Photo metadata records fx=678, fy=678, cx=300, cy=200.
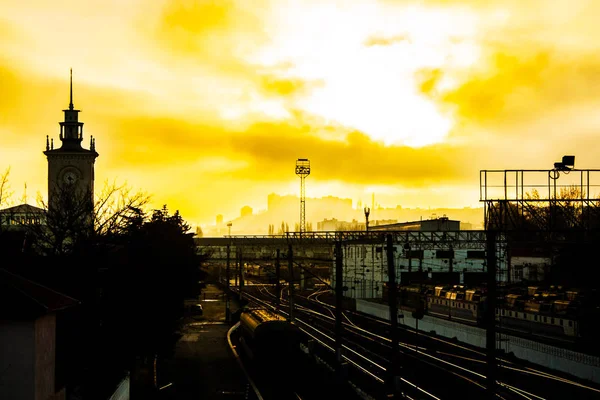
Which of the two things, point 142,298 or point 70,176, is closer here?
point 142,298

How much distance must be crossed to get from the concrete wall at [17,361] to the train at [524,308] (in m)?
27.7

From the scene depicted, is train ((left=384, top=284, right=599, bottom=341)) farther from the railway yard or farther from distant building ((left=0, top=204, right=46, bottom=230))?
distant building ((left=0, top=204, right=46, bottom=230))

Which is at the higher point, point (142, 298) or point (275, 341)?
point (142, 298)

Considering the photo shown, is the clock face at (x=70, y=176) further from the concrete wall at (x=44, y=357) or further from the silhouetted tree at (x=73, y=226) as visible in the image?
the concrete wall at (x=44, y=357)

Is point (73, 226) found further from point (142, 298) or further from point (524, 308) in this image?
point (524, 308)

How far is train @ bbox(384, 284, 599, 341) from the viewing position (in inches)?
1601

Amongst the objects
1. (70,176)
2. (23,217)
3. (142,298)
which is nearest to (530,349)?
(142,298)

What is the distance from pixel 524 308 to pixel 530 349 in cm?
A: 1104

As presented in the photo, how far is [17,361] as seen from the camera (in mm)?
15555

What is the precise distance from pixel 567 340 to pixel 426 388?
621 inches

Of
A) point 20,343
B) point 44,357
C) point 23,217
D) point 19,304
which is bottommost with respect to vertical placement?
point 44,357

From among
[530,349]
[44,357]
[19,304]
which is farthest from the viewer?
[530,349]

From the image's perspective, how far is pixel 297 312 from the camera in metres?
67.2

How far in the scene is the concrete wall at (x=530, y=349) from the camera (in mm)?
31297
